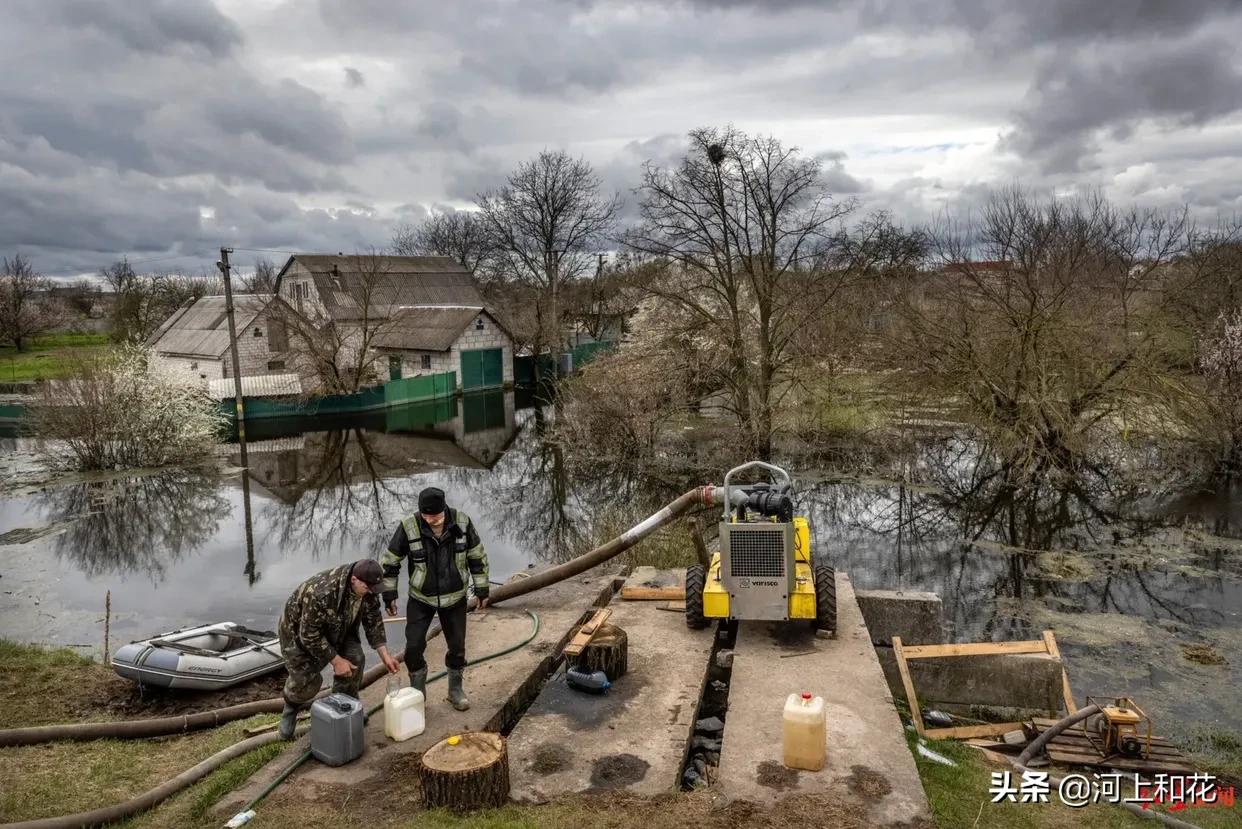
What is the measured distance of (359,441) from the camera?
28.0 meters

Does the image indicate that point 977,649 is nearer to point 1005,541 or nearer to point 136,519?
point 1005,541

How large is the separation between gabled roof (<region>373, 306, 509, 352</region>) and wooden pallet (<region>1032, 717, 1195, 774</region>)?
3382 centimetres

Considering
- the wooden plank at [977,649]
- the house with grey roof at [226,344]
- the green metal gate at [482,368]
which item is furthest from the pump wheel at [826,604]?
the green metal gate at [482,368]

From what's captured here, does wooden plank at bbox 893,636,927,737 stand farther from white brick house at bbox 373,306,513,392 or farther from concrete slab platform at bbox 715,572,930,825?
white brick house at bbox 373,306,513,392

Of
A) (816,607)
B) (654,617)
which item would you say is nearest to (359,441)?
(654,617)

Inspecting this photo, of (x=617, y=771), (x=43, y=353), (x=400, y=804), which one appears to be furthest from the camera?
(x=43, y=353)

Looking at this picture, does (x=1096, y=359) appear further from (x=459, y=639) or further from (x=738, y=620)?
(x=459, y=639)

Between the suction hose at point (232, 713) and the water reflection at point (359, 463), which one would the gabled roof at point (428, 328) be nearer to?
the water reflection at point (359, 463)

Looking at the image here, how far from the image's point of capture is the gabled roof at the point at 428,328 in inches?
1532

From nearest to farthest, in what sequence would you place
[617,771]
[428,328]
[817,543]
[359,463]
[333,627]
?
1. [617,771]
2. [333,627]
3. [817,543]
4. [359,463]
5. [428,328]

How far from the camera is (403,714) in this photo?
6355mm

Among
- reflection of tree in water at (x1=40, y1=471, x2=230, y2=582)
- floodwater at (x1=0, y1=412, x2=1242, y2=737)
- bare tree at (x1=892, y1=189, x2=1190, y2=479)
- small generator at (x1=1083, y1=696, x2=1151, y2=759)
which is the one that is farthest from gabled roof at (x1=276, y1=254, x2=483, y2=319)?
small generator at (x1=1083, y1=696, x2=1151, y2=759)

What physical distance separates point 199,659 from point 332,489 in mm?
12106

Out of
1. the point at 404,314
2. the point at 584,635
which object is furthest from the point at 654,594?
the point at 404,314
